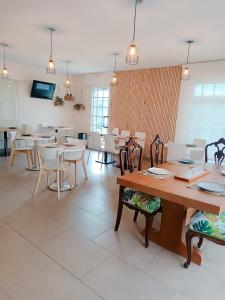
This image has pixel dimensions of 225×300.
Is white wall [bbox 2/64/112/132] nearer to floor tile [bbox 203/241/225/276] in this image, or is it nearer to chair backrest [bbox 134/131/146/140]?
chair backrest [bbox 134/131/146/140]

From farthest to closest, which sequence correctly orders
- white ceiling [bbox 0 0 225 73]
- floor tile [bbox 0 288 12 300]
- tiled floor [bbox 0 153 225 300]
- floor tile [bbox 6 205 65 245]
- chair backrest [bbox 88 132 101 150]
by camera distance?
chair backrest [bbox 88 132 101 150], white ceiling [bbox 0 0 225 73], floor tile [bbox 6 205 65 245], tiled floor [bbox 0 153 225 300], floor tile [bbox 0 288 12 300]

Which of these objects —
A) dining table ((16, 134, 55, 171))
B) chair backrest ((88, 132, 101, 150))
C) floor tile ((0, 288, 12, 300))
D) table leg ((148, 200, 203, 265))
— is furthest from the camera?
Result: chair backrest ((88, 132, 101, 150))

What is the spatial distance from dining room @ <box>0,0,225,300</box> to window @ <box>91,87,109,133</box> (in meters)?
0.59

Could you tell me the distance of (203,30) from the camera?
129 inches

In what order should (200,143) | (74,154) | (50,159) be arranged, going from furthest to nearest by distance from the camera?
(200,143), (74,154), (50,159)

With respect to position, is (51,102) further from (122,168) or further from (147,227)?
(147,227)

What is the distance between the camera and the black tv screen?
6.79m

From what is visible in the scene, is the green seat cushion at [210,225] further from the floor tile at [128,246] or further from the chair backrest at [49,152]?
the chair backrest at [49,152]

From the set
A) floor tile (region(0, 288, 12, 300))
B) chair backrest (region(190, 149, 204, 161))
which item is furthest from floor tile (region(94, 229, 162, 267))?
chair backrest (region(190, 149, 204, 161))

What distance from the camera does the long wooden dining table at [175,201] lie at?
1674 millimetres

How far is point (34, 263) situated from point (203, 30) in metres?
3.83

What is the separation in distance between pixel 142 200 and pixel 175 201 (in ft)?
1.62

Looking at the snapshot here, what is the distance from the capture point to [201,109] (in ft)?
17.6

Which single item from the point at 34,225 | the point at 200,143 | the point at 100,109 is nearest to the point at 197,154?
the point at 200,143
